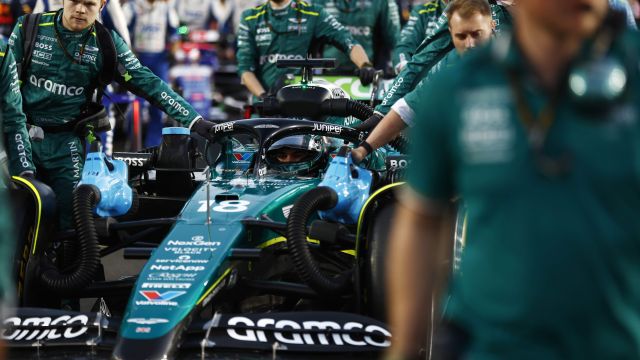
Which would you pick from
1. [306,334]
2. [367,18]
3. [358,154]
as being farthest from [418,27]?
[306,334]

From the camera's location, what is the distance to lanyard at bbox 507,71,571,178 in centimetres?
256

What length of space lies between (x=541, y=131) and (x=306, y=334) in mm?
3256

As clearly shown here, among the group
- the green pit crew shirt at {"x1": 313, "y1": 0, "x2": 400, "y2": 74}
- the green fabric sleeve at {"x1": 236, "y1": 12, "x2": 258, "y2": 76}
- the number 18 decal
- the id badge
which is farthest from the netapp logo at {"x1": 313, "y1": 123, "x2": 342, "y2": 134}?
the green pit crew shirt at {"x1": 313, "y1": 0, "x2": 400, "y2": 74}

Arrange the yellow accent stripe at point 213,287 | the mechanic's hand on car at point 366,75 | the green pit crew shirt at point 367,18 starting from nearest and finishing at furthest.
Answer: the yellow accent stripe at point 213,287 → the mechanic's hand on car at point 366,75 → the green pit crew shirt at point 367,18

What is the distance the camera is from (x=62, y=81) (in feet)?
26.7

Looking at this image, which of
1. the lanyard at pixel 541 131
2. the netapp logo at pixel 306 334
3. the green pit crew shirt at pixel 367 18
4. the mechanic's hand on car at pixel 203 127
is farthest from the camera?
the green pit crew shirt at pixel 367 18

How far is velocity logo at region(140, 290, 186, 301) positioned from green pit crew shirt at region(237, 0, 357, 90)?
7.28 metres

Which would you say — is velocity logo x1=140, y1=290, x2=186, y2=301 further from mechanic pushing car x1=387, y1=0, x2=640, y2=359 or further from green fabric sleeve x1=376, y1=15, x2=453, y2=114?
mechanic pushing car x1=387, y1=0, x2=640, y2=359

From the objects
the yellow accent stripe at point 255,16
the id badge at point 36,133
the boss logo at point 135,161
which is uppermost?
the yellow accent stripe at point 255,16

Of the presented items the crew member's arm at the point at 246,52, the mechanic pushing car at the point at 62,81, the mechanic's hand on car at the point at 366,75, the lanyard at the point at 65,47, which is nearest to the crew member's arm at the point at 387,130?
the mechanic pushing car at the point at 62,81

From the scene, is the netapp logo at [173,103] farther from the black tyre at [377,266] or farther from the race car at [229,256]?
the black tyre at [377,266]

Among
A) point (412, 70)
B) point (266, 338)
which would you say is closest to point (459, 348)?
point (266, 338)

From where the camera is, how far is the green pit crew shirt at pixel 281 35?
13.0 m

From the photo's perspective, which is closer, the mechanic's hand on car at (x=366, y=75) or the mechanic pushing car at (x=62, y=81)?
the mechanic pushing car at (x=62, y=81)
